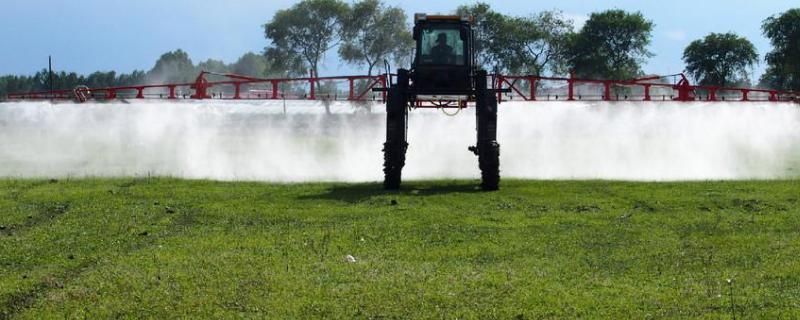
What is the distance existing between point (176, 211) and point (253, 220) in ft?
6.91

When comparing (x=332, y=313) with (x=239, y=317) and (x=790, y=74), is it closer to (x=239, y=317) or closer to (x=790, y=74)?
(x=239, y=317)

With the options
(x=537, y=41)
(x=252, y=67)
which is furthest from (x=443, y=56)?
(x=252, y=67)

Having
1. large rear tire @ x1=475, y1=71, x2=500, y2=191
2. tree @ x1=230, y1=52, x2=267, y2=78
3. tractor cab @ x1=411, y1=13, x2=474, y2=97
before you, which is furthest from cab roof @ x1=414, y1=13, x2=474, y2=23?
tree @ x1=230, y1=52, x2=267, y2=78

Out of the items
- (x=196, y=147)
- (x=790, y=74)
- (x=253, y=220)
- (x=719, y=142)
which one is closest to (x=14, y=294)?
(x=253, y=220)

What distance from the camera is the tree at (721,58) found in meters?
98.5

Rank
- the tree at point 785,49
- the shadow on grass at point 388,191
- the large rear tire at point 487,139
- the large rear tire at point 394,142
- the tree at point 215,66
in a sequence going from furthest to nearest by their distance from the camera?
1. the tree at point 215,66
2. the tree at point 785,49
3. the large rear tire at point 394,142
4. the large rear tire at point 487,139
5. the shadow on grass at point 388,191

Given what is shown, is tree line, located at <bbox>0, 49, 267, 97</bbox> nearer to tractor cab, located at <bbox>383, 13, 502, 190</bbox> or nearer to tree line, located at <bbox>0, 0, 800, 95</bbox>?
tree line, located at <bbox>0, 0, 800, 95</bbox>

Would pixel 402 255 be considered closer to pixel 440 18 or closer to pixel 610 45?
pixel 440 18

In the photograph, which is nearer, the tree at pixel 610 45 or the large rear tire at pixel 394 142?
the large rear tire at pixel 394 142

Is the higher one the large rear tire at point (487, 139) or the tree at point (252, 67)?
the tree at point (252, 67)

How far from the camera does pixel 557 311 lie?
8758mm

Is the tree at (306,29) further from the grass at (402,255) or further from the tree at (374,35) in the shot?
the grass at (402,255)

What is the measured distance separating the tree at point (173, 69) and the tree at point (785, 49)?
97902 millimetres

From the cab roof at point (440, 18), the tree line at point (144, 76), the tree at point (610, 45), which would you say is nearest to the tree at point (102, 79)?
the tree line at point (144, 76)
